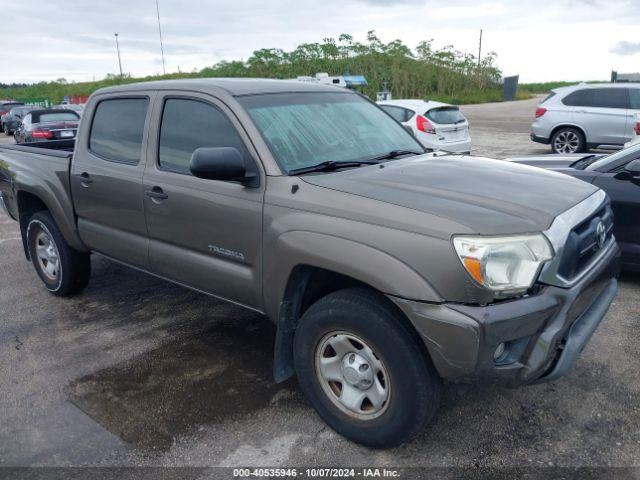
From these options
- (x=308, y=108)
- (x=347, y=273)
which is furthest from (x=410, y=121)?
(x=347, y=273)

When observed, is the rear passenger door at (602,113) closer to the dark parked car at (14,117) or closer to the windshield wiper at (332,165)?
the windshield wiper at (332,165)

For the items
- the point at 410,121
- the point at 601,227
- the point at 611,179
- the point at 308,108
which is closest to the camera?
the point at 601,227

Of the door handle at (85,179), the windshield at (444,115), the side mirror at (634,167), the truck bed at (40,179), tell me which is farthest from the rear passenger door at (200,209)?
the windshield at (444,115)

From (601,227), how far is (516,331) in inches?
44.1

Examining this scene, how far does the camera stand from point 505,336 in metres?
2.47

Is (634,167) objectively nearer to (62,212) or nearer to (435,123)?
(62,212)

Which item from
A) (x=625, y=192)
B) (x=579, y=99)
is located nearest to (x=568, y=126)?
(x=579, y=99)

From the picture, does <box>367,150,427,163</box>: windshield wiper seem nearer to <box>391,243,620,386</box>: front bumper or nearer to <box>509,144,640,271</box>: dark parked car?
Result: <box>391,243,620,386</box>: front bumper

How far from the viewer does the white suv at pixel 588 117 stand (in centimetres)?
1210

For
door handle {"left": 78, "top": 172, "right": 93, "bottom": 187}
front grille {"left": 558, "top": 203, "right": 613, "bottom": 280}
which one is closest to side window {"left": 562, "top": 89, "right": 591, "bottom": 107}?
front grille {"left": 558, "top": 203, "right": 613, "bottom": 280}

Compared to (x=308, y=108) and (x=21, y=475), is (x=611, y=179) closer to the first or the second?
(x=308, y=108)

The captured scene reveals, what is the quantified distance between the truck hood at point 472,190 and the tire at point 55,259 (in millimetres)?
2825

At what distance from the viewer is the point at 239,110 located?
3375mm

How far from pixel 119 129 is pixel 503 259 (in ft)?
9.83
